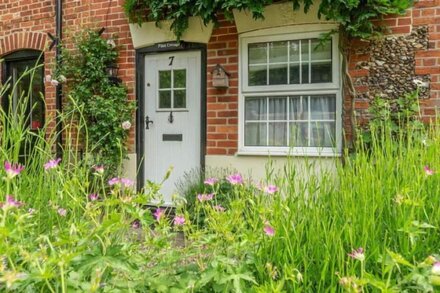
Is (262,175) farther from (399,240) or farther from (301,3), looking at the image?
(399,240)

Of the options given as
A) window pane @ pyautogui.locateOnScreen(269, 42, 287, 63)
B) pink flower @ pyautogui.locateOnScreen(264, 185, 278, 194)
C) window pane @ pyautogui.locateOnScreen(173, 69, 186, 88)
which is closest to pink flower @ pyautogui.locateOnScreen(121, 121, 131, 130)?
window pane @ pyautogui.locateOnScreen(173, 69, 186, 88)

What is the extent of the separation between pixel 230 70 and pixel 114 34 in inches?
65.2

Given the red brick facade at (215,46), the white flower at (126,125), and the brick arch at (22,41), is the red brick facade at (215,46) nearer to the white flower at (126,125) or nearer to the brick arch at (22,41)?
the brick arch at (22,41)

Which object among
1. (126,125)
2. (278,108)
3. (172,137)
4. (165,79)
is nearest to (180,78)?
(165,79)

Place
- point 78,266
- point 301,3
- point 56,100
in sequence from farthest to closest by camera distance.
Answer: point 56,100, point 301,3, point 78,266

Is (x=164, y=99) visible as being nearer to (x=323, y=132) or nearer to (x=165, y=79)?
(x=165, y=79)

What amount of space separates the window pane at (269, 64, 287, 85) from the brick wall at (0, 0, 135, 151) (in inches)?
68.2

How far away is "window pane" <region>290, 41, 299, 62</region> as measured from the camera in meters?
4.37

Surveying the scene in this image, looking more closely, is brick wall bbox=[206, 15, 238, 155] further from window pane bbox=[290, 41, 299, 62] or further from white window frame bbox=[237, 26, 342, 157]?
window pane bbox=[290, 41, 299, 62]

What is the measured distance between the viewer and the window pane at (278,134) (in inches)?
174

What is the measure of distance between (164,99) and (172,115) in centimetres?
24

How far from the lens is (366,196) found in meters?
1.53

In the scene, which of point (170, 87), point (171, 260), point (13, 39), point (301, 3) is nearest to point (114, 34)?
point (170, 87)

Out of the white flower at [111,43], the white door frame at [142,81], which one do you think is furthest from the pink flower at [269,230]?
the white flower at [111,43]
